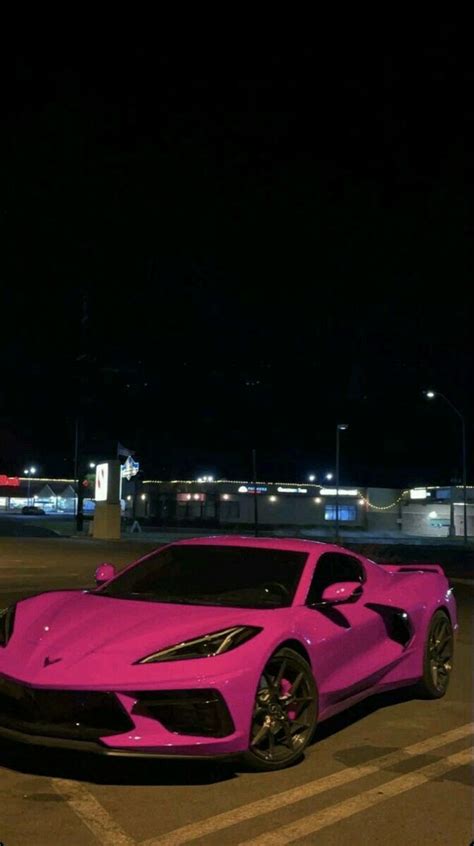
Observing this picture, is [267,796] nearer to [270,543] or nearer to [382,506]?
[270,543]

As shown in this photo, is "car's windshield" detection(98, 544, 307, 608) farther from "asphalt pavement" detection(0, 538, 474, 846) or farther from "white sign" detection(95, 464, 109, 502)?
"white sign" detection(95, 464, 109, 502)

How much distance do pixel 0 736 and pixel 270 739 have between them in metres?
1.54

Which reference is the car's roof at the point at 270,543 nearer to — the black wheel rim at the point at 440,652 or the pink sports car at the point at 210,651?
the pink sports car at the point at 210,651

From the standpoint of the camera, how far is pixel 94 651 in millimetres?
5020

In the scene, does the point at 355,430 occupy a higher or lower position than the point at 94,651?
higher

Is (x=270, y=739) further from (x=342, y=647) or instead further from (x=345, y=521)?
(x=345, y=521)

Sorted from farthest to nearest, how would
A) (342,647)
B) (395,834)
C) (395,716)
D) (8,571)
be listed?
(8,571) → (395,716) → (342,647) → (395,834)

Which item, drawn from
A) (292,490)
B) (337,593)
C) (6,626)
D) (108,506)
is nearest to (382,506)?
(292,490)

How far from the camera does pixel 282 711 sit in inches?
210

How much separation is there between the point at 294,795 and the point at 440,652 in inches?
123

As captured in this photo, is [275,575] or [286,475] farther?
[286,475]

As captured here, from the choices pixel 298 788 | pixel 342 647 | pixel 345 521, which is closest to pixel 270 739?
pixel 298 788

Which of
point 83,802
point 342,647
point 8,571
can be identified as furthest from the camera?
point 8,571

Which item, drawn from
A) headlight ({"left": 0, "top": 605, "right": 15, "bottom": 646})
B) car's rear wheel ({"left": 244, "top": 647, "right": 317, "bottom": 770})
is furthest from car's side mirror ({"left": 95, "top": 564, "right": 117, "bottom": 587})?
car's rear wheel ({"left": 244, "top": 647, "right": 317, "bottom": 770})
